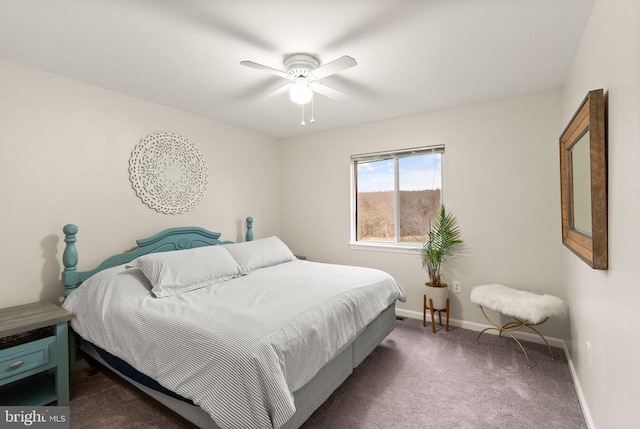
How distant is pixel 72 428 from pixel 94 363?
661mm

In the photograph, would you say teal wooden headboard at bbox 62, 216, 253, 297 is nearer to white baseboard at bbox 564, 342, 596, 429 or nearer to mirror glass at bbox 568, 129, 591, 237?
mirror glass at bbox 568, 129, 591, 237

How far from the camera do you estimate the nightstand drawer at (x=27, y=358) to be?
1.81 metres

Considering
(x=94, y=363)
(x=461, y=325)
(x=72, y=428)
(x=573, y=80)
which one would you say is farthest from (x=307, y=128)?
(x=72, y=428)

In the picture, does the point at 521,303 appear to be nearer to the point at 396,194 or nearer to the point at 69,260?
the point at 396,194

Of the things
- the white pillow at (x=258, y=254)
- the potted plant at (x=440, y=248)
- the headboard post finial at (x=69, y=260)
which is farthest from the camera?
the potted plant at (x=440, y=248)

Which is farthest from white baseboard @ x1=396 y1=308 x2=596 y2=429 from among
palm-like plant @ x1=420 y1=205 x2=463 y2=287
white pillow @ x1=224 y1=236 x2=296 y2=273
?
white pillow @ x1=224 y1=236 x2=296 y2=273

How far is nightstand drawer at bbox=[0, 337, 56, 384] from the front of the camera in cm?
181

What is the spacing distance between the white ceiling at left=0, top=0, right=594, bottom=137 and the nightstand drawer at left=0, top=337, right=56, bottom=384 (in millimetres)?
1937

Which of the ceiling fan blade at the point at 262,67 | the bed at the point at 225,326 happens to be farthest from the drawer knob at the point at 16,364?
the ceiling fan blade at the point at 262,67

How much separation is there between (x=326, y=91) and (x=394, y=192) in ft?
5.21

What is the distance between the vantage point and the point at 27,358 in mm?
1890

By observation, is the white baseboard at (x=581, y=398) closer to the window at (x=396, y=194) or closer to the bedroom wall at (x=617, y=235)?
the bedroom wall at (x=617, y=235)

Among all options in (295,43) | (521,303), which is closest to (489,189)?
(521,303)

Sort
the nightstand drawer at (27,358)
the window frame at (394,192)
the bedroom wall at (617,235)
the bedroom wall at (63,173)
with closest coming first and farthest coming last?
1. the bedroom wall at (617,235)
2. the nightstand drawer at (27,358)
3. the bedroom wall at (63,173)
4. the window frame at (394,192)
